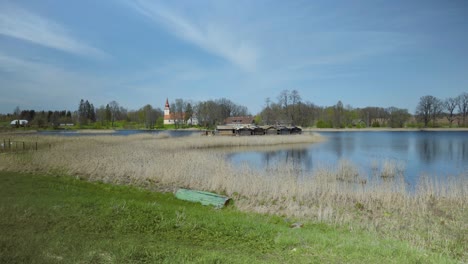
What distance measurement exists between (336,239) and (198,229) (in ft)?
9.26

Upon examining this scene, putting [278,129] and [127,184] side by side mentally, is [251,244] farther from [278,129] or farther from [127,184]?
[278,129]

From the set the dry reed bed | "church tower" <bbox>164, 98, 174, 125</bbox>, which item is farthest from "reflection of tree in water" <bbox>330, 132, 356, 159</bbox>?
"church tower" <bbox>164, 98, 174, 125</bbox>

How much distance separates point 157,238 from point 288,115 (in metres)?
76.6

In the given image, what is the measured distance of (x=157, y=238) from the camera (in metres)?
5.93

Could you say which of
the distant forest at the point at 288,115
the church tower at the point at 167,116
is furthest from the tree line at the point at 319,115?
the church tower at the point at 167,116

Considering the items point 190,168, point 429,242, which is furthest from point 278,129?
point 429,242

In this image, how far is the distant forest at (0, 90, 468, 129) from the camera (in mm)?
82562

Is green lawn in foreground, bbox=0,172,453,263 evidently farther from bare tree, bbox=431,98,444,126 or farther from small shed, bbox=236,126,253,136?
bare tree, bbox=431,98,444,126

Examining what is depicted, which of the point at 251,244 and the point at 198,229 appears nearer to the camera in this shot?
the point at 251,244

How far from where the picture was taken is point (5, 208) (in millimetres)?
7000

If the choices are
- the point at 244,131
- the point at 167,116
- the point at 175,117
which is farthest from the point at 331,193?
the point at 167,116

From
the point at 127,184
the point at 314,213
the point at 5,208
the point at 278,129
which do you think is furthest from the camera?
the point at 278,129

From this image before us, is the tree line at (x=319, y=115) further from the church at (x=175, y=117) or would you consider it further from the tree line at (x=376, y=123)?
the church at (x=175, y=117)

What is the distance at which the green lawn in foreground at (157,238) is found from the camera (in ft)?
15.6
